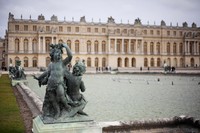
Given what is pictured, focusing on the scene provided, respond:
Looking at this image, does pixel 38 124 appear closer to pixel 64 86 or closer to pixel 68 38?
pixel 64 86

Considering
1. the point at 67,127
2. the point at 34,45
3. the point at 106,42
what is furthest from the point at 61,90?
the point at 106,42

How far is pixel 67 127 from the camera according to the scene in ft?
19.4

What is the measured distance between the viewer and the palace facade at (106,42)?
6191cm

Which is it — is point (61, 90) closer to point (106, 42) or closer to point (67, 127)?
point (67, 127)

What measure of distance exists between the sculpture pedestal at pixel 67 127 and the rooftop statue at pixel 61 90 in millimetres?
123

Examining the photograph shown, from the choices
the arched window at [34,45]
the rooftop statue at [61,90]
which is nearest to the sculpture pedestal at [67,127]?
the rooftop statue at [61,90]

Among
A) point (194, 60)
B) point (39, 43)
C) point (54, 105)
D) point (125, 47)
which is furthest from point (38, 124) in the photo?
point (194, 60)

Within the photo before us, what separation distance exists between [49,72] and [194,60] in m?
70.3

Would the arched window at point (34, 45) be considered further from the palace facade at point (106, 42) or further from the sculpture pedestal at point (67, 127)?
the sculpture pedestal at point (67, 127)

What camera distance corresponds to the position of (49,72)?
6.25 meters

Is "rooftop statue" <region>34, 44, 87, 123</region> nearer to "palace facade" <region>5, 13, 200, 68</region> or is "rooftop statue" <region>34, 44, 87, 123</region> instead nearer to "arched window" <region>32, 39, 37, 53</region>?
"palace facade" <region>5, 13, 200, 68</region>

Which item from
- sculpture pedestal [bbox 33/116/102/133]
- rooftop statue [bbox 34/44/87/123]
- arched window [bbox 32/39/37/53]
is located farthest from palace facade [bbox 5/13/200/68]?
sculpture pedestal [bbox 33/116/102/133]

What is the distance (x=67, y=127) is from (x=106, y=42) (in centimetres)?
6155

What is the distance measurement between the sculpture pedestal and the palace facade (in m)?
54.3
